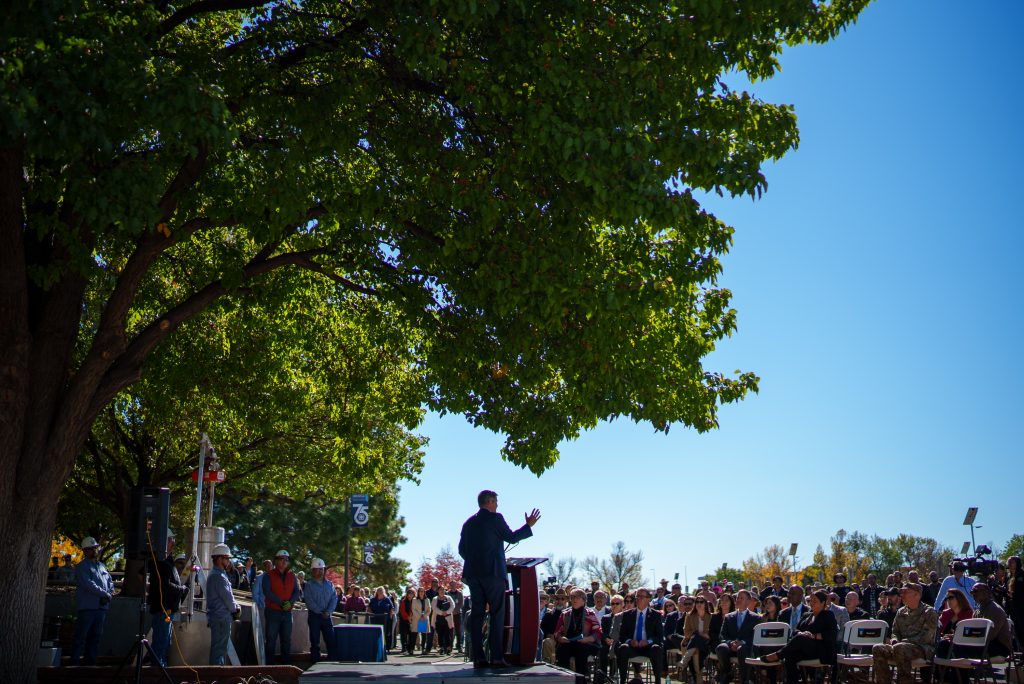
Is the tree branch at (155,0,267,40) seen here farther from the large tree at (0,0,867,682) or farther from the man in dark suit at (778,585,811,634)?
the man in dark suit at (778,585,811,634)

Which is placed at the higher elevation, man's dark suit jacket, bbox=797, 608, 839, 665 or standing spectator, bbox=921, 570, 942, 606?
standing spectator, bbox=921, 570, 942, 606

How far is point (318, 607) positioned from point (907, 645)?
9.56 meters

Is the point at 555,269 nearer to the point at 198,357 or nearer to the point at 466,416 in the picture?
the point at 466,416

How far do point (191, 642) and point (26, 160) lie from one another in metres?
8.24

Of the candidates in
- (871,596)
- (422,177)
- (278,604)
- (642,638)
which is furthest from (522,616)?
(871,596)

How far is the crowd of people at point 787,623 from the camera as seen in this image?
13.5m

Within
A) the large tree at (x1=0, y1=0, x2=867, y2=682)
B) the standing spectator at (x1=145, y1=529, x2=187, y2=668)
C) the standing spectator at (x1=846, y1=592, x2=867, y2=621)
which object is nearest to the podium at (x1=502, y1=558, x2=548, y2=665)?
the large tree at (x1=0, y1=0, x2=867, y2=682)

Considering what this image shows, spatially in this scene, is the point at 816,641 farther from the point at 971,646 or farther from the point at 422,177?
the point at 422,177

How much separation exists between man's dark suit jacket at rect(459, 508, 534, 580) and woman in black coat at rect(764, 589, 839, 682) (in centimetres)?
481

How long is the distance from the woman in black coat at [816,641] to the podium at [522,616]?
4119mm

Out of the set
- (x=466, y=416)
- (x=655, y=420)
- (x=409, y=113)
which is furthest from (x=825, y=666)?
(x=409, y=113)

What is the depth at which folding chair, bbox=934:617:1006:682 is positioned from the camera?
12.6 m

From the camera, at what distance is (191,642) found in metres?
17.1

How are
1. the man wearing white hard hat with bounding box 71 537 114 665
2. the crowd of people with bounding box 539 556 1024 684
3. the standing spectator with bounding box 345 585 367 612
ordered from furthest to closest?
the standing spectator with bounding box 345 585 367 612, the man wearing white hard hat with bounding box 71 537 114 665, the crowd of people with bounding box 539 556 1024 684
